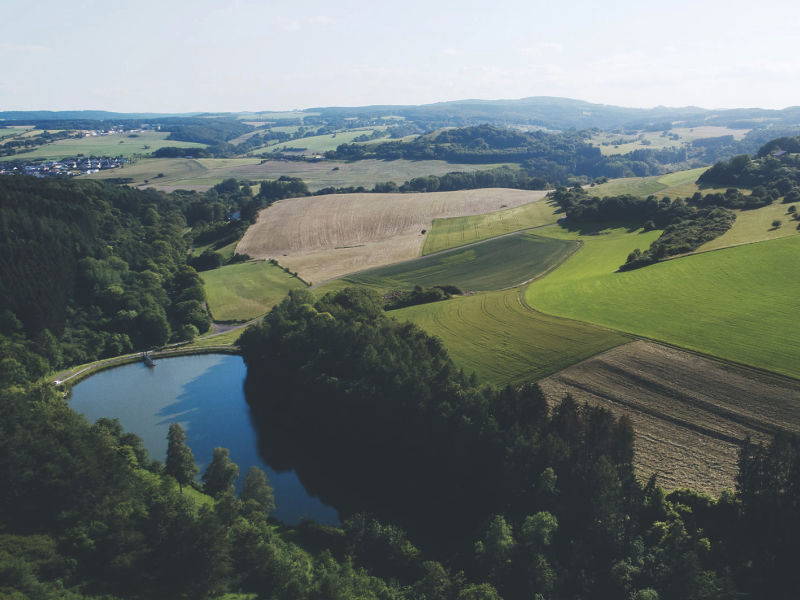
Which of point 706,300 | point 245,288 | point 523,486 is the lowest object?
point 523,486

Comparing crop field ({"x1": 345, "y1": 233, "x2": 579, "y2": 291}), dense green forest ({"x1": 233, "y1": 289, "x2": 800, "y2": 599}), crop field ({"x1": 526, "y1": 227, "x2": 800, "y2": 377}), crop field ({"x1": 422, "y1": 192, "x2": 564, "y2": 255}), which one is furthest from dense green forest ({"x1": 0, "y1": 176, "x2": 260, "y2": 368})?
crop field ({"x1": 526, "y1": 227, "x2": 800, "y2": 377})

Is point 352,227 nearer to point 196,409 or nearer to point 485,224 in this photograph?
point 485,224

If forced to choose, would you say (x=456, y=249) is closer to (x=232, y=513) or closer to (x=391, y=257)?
(x=391, y=257)

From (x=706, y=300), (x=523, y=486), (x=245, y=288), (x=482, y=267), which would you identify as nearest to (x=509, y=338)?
(x=706, y=300)

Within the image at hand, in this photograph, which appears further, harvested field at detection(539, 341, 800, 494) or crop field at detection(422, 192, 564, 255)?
crop field at detection(422, 192, 564, 255)

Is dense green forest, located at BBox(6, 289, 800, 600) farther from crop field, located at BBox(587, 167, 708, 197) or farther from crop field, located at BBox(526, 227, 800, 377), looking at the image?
crop field, located at BBox(587, 167, 708, 197)

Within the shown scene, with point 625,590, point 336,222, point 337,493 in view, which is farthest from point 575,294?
point 336,222
